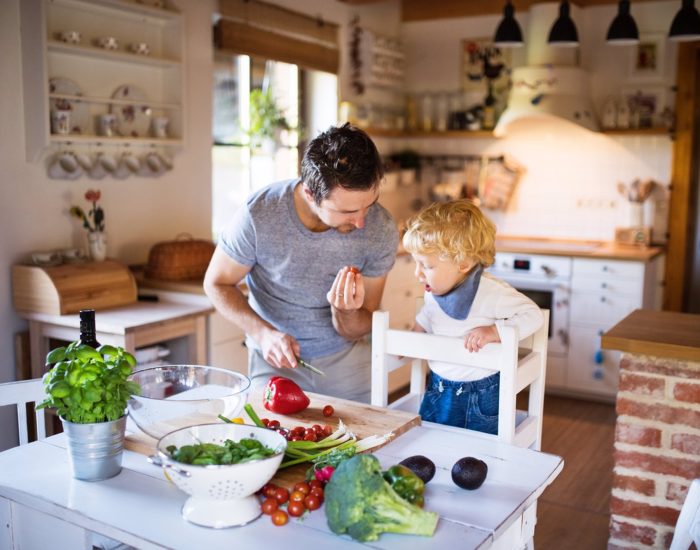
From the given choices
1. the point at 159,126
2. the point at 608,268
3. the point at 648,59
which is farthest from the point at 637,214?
the point at 159,126

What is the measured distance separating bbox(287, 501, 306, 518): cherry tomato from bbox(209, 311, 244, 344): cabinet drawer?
82.9 inches

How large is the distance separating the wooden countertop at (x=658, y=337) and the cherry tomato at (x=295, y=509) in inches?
54.8

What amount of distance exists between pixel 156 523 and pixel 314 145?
1075 millimetres

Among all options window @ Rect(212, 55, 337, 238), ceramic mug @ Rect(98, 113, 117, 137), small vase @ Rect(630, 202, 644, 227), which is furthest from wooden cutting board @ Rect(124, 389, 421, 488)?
small vase @ Rect(630, 202, 644, 227)

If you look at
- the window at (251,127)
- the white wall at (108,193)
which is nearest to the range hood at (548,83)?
the window at (251,127)

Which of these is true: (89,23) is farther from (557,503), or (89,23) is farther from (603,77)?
(603,77)

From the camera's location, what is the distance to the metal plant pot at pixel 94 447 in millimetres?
1544

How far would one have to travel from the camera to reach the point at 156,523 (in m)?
1.40

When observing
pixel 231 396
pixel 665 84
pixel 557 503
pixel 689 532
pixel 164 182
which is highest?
pixel 665 84

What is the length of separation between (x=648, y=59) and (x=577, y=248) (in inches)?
52.3

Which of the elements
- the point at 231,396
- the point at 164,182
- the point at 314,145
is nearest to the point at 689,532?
the point at 231,396

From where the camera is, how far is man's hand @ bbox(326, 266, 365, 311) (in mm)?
2025

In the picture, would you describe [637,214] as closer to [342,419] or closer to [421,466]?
[342,419]

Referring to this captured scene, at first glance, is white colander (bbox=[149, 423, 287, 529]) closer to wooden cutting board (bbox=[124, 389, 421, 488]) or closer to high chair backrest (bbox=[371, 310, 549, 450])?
wooden cutting board (bbox=[124, 389, 421, 488])
